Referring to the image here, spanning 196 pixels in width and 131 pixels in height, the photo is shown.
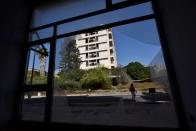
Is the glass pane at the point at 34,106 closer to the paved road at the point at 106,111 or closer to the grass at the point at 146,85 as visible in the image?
the paved road at the point at 106,111

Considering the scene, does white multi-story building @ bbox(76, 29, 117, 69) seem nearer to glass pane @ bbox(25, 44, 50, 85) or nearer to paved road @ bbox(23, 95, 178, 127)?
glass pane @ bbox(25, 44, 50, 85)

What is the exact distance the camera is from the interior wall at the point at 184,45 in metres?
1.58

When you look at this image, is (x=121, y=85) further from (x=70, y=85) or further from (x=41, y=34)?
(x=41, y=34)

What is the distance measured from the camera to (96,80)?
335 cm

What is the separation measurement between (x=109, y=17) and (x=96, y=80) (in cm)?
141

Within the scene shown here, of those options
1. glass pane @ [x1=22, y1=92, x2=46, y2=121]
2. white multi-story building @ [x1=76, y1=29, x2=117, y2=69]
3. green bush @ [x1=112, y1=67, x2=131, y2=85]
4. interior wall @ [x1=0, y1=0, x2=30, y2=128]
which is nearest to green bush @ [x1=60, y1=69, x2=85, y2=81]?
white multi-story building @ [x1=76, y1=29, x2=117, y2=69]

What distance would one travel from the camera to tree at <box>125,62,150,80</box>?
99.3 inches

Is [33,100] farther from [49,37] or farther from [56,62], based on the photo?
[49,37]

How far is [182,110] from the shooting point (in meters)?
1.86

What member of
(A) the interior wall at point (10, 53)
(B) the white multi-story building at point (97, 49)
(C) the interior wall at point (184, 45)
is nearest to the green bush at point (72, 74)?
(B) the white multi-story building at point (97, 49)

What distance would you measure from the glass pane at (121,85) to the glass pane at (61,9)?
45 centimetres

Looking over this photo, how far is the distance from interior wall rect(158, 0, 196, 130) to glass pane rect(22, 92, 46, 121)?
2.25 meters

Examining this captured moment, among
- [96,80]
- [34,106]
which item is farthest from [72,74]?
[34,106]

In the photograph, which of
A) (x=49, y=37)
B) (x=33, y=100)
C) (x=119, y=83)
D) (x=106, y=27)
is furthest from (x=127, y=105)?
(x=49, y=37)
